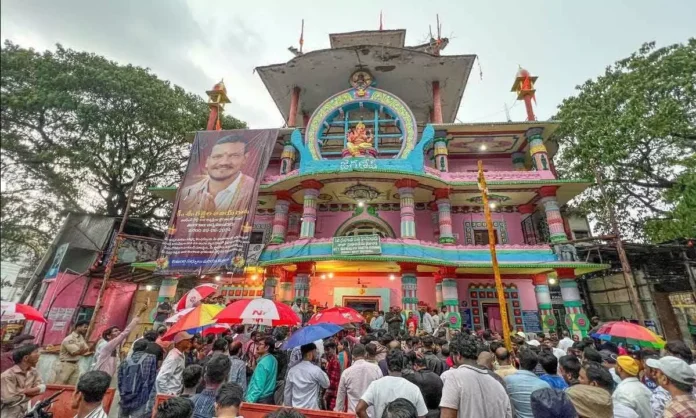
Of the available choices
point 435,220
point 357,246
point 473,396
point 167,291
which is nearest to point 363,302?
point 357,246

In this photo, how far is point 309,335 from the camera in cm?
508

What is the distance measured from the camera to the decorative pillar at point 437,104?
20862 millimetres

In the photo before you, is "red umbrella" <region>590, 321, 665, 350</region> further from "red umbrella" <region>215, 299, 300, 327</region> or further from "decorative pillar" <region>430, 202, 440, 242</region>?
"decorative pillar" <region>430, 202, 440, 242</region>

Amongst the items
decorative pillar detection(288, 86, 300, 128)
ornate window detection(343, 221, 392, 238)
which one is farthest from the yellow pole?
decorative pillar detection(288, 86, 300, 128)

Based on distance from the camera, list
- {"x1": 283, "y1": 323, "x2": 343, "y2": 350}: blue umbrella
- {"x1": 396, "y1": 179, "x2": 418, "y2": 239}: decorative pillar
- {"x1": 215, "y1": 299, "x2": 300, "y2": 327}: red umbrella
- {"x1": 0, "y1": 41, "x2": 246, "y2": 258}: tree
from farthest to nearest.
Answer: {"x1": 396, "y1": 179, "x2": 418, "y2": 239}: decorative pillar → {"x1": 215, "y1": 299, "x2": 300, "y2": 327}: red umbrella → {"x1": 283, "y1": 323, "x2": 343, "y2": 350}: blue umbrella → {"x1": 0, "y1": 41, "x2": 246, "y2": 258}: tree

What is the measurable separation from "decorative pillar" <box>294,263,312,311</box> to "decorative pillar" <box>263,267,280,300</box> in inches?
51.2

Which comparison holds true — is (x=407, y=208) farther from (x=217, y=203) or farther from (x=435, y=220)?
(x=217, y=203)

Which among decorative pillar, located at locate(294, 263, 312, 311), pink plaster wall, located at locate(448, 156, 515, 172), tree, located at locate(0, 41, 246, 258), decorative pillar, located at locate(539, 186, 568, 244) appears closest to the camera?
tree, located at locate(0, 41, 246, 258)

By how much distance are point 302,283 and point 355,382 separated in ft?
36.5

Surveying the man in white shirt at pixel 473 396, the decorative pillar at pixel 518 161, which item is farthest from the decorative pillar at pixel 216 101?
the man in white shirt at pixel 473 396

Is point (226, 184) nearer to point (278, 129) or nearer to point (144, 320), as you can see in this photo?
point (278, 129)

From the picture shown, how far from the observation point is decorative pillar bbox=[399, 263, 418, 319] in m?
14.0

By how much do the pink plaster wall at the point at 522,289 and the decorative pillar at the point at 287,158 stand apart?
1216 cm

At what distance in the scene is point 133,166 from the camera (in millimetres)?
19984
